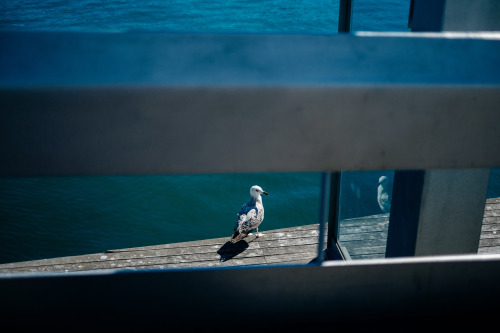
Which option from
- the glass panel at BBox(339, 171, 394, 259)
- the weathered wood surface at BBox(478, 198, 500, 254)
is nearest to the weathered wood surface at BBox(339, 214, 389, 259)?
the glass panel at BBox(339, 171, 394, 259)

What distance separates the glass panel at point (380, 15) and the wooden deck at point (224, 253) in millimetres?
1301

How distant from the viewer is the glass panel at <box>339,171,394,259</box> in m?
2.38

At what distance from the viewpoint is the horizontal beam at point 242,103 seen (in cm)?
56

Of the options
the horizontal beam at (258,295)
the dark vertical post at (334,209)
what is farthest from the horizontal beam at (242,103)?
the dark vertical post at (334,209)

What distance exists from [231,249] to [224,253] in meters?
0.07

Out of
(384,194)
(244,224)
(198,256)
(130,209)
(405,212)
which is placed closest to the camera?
(405,212)

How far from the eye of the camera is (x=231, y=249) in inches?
144

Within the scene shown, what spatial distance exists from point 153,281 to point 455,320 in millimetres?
659

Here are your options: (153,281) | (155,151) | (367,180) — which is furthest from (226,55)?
(367,180)

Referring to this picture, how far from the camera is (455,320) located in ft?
3.04

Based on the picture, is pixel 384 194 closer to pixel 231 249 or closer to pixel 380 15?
pixel 380 15

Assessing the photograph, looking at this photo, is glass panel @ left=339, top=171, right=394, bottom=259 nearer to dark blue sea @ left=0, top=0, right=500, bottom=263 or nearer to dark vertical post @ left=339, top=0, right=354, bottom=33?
dark vertical post @ left=339, top=0, right=354, bottom=33

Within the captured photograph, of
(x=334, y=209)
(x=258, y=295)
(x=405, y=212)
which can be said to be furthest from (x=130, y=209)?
(x=258, y=295)

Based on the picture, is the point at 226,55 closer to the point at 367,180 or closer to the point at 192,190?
the point at 367,180
